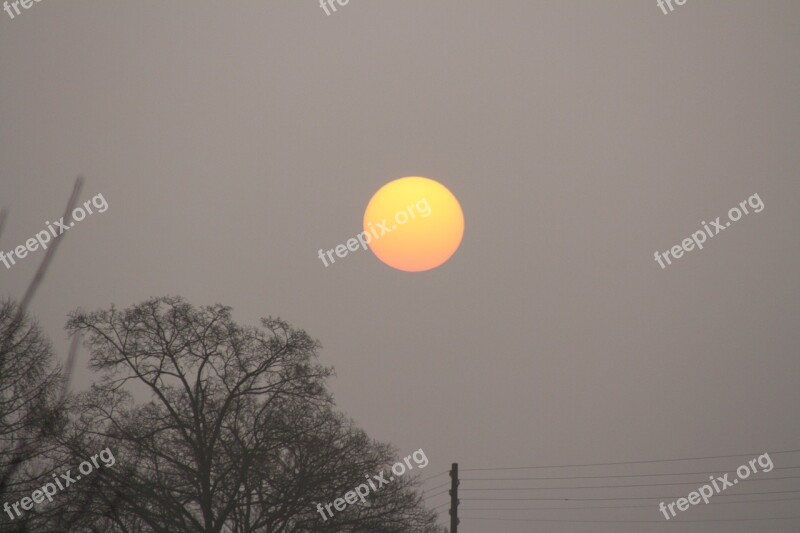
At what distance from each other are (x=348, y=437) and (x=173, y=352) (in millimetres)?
7016

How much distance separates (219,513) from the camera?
83.4ft

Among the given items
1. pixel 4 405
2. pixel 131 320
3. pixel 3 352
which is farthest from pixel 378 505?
pixel 3 352

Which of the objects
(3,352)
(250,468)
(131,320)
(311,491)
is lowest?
(311,491)

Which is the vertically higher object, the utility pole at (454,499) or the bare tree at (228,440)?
the bare tree at (228,440)

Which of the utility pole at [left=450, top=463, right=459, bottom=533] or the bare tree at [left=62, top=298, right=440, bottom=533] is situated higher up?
the bare tree at [left=62, top=298, right=440, bottom=533]

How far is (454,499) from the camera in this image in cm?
3050

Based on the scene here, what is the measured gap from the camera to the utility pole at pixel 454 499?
29.5 meters

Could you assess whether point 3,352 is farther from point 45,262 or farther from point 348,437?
point 348,437

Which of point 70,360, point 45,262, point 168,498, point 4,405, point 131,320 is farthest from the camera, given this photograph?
point 131,320

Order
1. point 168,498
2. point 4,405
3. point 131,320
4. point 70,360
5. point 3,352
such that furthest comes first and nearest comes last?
point 131,320, point 168,498, point 4,405, point 3,352, point 70,360

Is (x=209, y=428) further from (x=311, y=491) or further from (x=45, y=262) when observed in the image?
(x=45, y=262)

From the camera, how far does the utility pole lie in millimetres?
29538

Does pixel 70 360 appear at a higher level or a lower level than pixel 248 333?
lower

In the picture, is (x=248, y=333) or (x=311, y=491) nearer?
(x=311, y=491)
